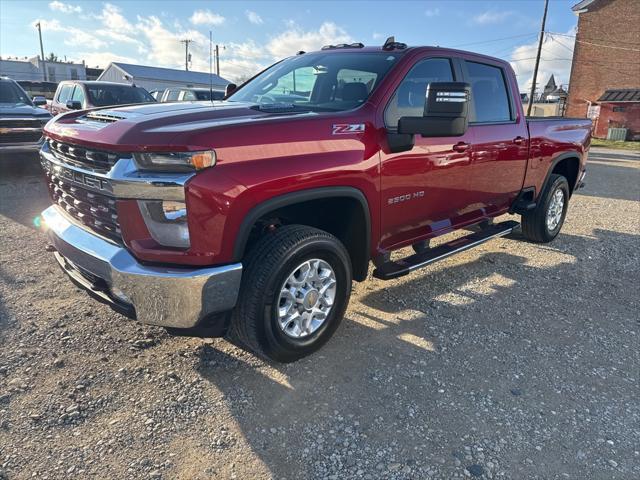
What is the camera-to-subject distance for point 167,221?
250 cm

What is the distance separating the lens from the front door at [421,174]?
3457 mm

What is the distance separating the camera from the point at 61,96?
1203cm

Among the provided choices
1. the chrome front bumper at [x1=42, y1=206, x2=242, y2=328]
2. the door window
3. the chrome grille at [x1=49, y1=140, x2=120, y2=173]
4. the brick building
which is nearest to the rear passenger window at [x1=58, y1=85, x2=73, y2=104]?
the door window

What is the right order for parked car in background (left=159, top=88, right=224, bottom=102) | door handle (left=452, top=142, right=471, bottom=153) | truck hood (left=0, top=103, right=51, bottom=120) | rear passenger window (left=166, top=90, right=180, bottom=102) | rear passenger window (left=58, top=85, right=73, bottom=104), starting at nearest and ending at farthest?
door handle (left=452, top=142, right=471, bottom=153)
truck hood (left=0, top=103, right=51, bottom=120)
rear passenger window (left=58, top=85, right=73, bottom=104)
parked car in background (left=159, top=88, right=224, bottom=102)
rear passenger window (left=166, top=90, right=180, bottom=102)

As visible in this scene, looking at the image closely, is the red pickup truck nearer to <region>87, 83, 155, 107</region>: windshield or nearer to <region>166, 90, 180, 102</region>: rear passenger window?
<region>87, 83, 155, 107</region>: windshield

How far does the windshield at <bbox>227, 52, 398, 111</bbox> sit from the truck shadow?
170 cm

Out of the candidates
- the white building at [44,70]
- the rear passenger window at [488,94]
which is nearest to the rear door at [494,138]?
the rear passenger window at [488,94]

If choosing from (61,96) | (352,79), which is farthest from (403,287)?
(61,96)

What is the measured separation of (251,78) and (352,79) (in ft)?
4.39

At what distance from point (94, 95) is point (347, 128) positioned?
32.4 ft

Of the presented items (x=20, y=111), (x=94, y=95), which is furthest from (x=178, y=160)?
(x=94, y=95)

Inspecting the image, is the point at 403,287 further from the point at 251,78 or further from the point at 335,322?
the point at 251,78

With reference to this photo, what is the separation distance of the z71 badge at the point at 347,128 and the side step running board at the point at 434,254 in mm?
1069

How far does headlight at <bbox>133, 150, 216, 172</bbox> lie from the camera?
2449mm
